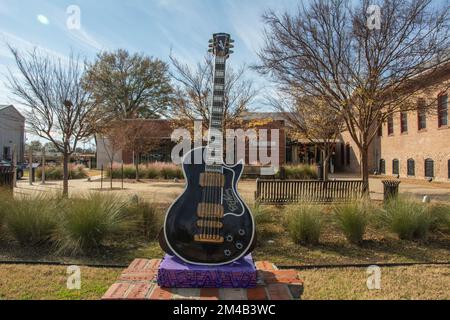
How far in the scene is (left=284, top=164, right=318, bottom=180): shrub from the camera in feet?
73.4

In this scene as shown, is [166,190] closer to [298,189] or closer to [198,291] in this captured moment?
[298,189]

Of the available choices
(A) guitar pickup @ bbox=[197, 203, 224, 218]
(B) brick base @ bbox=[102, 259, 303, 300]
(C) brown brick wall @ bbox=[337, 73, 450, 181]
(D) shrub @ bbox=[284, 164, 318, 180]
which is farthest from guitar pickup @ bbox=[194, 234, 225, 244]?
(D) shrub @ bbox=[284, 164, 318, 180]

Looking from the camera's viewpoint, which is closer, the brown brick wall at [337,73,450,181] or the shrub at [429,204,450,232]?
the shrub at [429,204,450,232]


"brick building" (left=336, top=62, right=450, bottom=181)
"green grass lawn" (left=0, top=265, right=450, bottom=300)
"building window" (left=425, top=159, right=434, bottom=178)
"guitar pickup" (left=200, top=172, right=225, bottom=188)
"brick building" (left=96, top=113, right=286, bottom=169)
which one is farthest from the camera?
"brick building" (left=96, top=113, right=286, bottom=169)

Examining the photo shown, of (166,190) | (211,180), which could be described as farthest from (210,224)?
(166,190)

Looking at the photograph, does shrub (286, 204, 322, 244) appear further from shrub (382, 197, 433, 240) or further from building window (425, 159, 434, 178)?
building window (425, 159, 434, 178)

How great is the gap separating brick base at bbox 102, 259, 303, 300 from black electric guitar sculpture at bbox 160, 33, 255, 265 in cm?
30

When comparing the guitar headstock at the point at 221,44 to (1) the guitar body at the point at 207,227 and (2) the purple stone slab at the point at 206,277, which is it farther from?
(2) the purple stone slab at the point at 206,277

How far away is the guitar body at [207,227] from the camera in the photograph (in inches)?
132

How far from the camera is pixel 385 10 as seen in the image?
819cm

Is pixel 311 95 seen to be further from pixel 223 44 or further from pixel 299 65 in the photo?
pixel 223 44

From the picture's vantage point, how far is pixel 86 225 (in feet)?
18.0

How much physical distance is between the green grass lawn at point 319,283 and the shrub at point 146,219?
162cm
